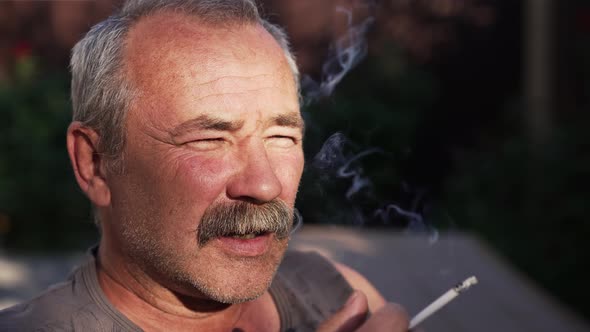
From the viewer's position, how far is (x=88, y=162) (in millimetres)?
1976

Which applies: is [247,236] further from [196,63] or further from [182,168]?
[196,63]

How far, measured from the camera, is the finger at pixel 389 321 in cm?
166

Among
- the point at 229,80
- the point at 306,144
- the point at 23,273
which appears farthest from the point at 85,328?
the point at 23,273

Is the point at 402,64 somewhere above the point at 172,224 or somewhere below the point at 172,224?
below

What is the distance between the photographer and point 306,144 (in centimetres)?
297

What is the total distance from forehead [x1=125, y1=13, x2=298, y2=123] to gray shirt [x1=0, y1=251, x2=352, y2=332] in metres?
0.51

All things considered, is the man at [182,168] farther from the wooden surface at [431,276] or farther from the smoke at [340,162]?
the wooden surface at [431,276]

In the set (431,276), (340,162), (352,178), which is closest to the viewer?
(340,162)

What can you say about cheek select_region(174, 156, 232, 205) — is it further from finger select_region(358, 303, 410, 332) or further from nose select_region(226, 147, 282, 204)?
finger select_region(358, 303, 410, 332)

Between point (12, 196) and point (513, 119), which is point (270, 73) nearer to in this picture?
point (12, 196)

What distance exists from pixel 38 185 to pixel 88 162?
493 cm

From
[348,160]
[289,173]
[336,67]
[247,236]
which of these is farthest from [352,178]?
[247,236]

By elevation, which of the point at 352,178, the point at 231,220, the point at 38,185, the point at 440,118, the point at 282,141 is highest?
the point at 282,141

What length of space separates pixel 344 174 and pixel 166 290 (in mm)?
828
